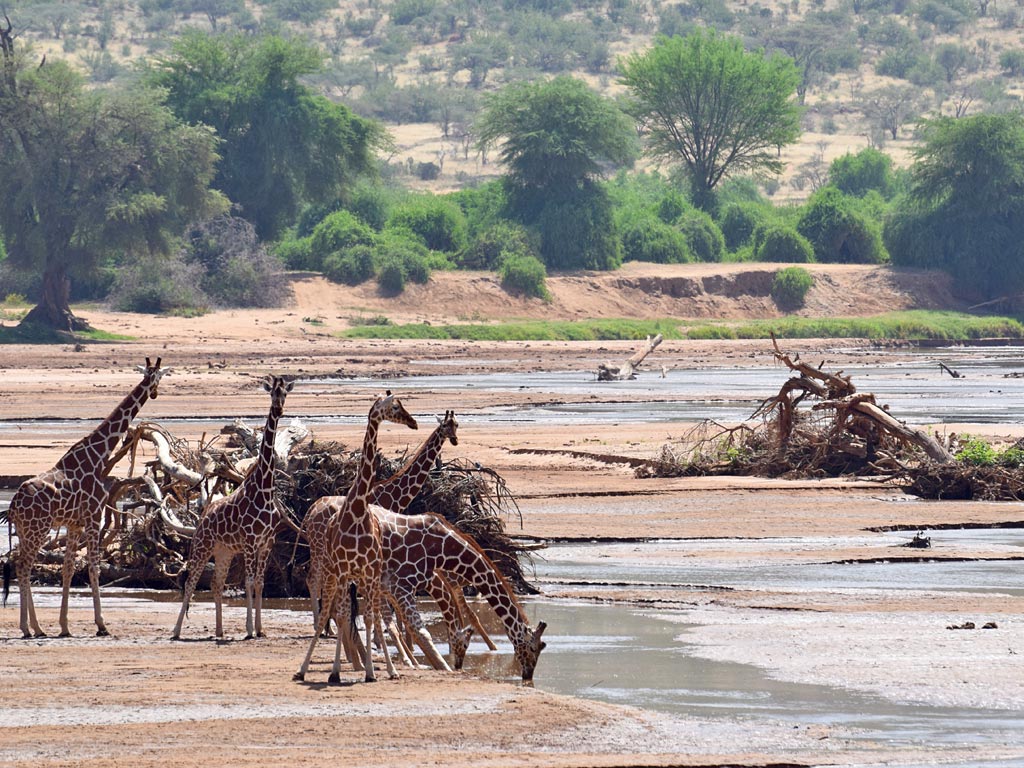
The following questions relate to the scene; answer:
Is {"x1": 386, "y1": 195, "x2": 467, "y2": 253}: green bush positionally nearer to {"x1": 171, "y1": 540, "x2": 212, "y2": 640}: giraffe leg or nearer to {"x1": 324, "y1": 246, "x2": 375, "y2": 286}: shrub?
{"x1": 324, "y1": 246, "x2": 375, "y2": 286}: shrub

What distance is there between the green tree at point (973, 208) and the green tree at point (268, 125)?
855 inches

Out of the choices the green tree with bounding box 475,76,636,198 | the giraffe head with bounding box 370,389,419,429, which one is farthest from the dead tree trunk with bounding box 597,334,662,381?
the giraffe head with bounding box 370,389,419,429

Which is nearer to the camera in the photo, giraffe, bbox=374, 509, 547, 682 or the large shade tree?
giraffe, bbox=374, 509, 547, 682

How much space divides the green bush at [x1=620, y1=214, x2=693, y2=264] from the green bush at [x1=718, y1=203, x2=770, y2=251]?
481cm

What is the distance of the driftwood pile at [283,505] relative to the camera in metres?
13.7

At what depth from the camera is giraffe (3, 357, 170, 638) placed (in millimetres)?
11609

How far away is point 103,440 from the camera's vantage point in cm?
1191

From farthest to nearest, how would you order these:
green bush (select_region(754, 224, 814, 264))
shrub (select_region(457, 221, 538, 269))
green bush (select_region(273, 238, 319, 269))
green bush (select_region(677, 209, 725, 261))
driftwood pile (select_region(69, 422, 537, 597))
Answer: green bush (select_region(677, 209, 725, 261))
green bush (select_region(754, 224, 814, 264))
shrub (select_region(457, 221, 538, 269))
green bush (select_region(273, 238, 319, 269))
driftwood pile (select_region(69, 422, 537, 597))

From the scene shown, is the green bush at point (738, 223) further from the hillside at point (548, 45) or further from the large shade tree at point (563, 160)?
the hillside at point (548, 45)

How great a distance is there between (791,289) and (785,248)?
609cm

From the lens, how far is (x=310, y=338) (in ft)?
167

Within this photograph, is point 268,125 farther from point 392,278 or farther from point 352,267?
point 392,278

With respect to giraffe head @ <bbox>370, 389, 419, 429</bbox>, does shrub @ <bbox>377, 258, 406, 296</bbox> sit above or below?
below

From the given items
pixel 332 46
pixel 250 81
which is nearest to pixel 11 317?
pixel 250 81
